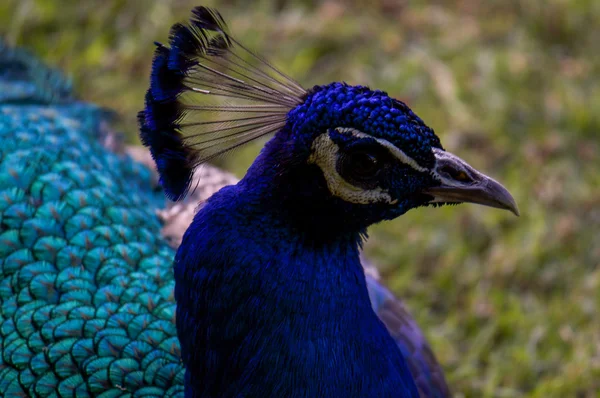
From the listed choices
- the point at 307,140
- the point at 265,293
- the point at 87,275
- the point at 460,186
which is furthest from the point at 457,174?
the point at 87,275

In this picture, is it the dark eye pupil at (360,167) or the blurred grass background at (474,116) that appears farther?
the blurred grass background at (474,116)

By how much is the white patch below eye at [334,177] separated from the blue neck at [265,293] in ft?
0.10

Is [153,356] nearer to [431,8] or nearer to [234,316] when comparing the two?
[234,316]

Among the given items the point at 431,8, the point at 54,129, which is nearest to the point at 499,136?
the point at 431,8

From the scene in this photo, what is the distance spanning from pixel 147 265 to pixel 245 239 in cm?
53

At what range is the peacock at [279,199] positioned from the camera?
140cm

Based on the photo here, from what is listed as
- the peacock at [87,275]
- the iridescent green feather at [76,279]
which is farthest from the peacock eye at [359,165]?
the iridescent green feather at [76,279]

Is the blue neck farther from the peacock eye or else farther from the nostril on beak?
the nostril on beak

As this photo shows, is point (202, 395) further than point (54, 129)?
No

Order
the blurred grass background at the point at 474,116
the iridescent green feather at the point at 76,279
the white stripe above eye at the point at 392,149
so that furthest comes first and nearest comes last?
1. the blurred grass background at the point at 474,116
2. the iridescent green feather at the point at 76,279
3. the white stripe above eye at the point at 392,149

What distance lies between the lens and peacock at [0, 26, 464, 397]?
1716 mm

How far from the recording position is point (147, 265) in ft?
6.22

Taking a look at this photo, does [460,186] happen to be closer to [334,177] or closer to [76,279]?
[334,177]

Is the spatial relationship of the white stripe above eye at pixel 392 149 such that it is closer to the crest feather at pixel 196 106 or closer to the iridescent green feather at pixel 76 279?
the crest feather at pixel 196 106
